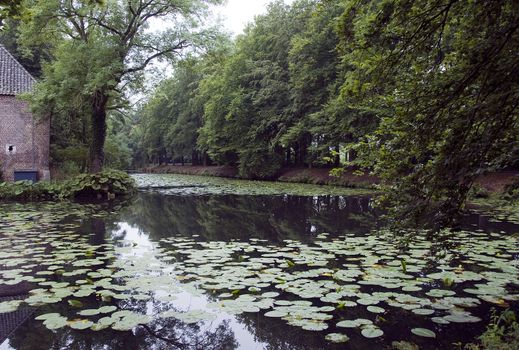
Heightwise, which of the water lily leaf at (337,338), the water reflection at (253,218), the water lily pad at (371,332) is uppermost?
the water lily pad at (371,332)

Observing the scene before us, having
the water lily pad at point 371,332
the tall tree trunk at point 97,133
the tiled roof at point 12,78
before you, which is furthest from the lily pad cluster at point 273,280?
the tiled roof at point 12,78

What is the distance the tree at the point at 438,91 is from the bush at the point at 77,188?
16581 mm

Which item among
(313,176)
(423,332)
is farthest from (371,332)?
(313,176)

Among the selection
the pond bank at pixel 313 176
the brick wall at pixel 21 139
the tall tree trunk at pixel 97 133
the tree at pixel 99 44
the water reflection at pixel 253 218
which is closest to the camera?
the water reflection at pixel 253 218

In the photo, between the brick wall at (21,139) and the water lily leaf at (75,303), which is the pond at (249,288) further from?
the brick wall at (21,139)

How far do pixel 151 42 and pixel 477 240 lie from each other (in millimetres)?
19550

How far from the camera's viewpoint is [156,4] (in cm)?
2155

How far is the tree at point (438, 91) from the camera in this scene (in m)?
3.39

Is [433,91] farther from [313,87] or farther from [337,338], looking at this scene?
[313,87]

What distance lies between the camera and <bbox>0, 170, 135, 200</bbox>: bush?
17048 mm

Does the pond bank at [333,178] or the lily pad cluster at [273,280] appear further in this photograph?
the pond bank at [333,178]

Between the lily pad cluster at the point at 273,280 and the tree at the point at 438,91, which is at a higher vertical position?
the tree at the point at 438,91

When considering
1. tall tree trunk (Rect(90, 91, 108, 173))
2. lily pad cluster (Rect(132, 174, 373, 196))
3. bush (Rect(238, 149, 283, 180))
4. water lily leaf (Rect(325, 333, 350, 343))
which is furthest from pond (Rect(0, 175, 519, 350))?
bush (Rect(238, 149, 283, 180))

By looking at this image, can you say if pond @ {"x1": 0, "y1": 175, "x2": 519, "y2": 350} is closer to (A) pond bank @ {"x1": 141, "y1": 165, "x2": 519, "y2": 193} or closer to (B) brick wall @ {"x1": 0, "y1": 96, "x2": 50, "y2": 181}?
(A) pond bank @ {"x1": 141, "y1": 165, "x2": 519, "y2": 193}
